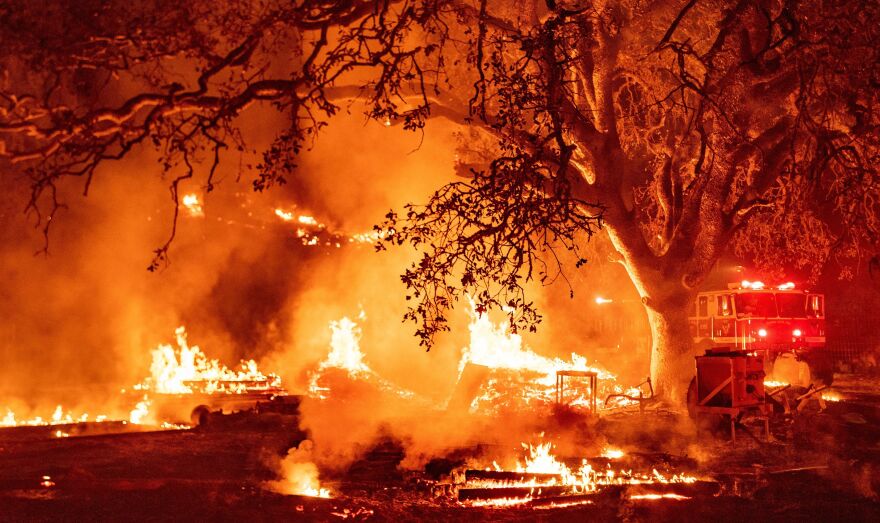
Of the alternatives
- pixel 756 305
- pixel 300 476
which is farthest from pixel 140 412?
pixel 756 305

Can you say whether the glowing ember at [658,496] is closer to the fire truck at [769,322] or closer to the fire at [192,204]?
the fire truck at [769,322]

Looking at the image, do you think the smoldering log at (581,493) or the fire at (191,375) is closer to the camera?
the smoldering log at (581,493)

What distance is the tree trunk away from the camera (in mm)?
14047

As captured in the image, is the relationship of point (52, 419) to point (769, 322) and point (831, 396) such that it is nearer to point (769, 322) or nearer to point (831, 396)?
point (769, 322)

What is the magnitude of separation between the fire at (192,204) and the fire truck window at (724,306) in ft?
49.2

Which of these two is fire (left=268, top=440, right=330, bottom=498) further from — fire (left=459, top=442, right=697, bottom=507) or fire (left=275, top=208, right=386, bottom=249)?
fire (left=275, top=208, right=386, bottom=249)

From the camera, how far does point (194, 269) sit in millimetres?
21188

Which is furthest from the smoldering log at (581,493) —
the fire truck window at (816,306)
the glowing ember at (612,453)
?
the fire truck window at (816,306)

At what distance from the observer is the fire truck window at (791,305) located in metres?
18.4

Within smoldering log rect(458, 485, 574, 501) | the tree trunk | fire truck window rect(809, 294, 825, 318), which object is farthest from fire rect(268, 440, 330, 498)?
fire truck window rect(809, 294, 825, 318)

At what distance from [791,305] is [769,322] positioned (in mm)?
984

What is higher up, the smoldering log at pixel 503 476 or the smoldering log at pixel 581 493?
the smoldering log at pixel 503 476

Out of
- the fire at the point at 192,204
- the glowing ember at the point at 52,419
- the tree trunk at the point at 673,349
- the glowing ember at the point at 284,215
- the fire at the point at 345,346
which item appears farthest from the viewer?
the glowing ember at the point at 284,215

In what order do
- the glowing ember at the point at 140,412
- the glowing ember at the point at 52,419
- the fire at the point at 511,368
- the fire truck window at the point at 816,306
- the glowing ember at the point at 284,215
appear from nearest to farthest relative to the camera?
the glowing ember at the point at 52,419 → the glowing ember at the point at 140,412 → the fire at the point at 511,368 → the fire truck window at the point at 816,306 → the glowing ember at the point at 284,215
